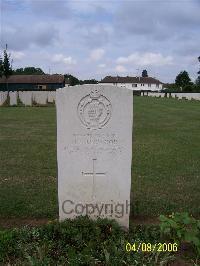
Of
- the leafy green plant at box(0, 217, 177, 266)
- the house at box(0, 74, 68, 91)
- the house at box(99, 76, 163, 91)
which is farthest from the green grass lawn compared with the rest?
the house at box(99, 76, 163, 91)

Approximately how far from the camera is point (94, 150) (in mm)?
5332

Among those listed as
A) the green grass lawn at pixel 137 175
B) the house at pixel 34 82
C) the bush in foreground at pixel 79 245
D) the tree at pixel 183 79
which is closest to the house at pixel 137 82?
the tree at pixel 183 79

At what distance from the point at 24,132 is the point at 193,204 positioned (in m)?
10.1

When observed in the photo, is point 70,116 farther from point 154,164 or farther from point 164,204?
point 154,164

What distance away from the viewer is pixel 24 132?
16.0 m

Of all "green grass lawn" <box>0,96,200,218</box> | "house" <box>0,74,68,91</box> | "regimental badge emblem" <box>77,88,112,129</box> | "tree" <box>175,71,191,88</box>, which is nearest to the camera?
"regimental badge emblem" <box>77,88,112,129</box>

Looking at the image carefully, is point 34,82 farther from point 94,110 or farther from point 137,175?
point 94,110

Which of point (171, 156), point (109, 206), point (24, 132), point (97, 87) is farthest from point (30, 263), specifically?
point (24, 132)

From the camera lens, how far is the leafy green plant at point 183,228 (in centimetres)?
450

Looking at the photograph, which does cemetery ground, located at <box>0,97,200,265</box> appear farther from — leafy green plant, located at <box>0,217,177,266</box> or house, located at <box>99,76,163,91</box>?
Result: house, located at <box>99,76,163,91</box>

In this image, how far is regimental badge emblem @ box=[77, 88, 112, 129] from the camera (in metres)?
5.25
